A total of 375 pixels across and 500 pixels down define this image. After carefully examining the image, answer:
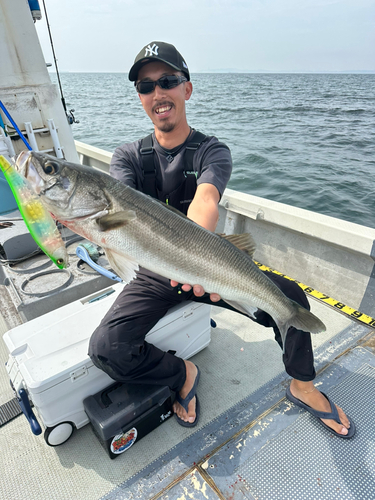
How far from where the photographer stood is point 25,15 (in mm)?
4566

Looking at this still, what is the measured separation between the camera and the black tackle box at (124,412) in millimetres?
2285

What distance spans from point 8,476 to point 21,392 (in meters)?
0.64

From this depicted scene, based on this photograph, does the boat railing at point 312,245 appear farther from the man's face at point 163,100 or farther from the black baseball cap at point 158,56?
the black baseball cap at point 158,56

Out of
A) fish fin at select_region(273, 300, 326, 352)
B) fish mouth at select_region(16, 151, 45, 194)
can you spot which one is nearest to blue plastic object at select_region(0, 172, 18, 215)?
fish mouth at select_region(16, 151, 45, 194)

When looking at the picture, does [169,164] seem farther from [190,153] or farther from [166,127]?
[166,127]

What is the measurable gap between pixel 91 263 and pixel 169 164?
4.53 feet

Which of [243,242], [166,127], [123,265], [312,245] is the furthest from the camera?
[312,245]

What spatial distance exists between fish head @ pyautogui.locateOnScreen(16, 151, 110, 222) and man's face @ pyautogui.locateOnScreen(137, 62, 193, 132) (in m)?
1.21

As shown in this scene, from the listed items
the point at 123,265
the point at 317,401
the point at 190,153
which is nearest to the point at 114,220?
the point at 123,265

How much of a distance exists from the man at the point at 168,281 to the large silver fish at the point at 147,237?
0.68ft

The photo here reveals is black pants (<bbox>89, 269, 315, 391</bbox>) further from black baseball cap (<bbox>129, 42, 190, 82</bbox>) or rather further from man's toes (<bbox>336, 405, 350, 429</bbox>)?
black baseball cap (<bbox>129, 42, 190, 82</bbox>)

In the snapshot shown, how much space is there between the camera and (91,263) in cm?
347

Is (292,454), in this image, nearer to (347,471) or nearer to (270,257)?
(347,471)

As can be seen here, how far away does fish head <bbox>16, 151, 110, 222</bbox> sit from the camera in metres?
1.92
